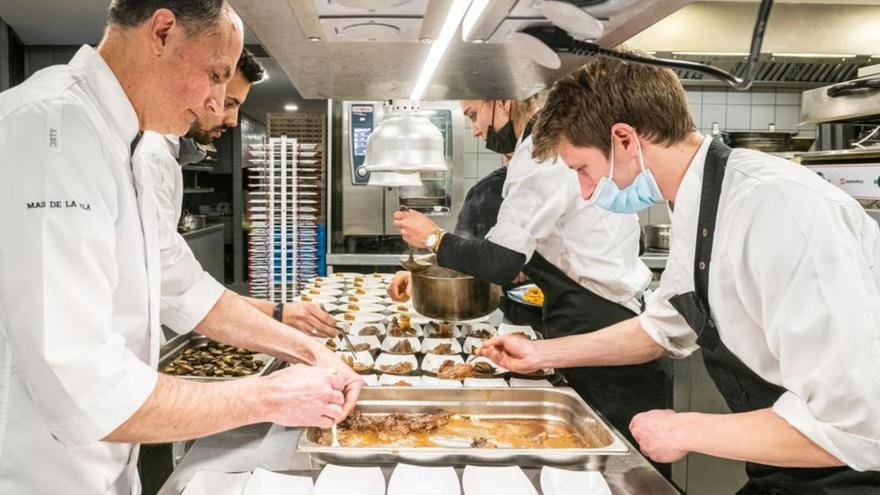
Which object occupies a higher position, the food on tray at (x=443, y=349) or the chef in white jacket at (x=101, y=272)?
the chef in white jacket at (x=101, y=272)

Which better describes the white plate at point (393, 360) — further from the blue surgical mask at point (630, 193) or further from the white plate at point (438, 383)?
the blue surgical mask at point (630, 193)

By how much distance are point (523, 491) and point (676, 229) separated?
710 millimetres

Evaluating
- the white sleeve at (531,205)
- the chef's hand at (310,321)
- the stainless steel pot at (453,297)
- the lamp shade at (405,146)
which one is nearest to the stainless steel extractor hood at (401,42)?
the lamp shade at (405,146)

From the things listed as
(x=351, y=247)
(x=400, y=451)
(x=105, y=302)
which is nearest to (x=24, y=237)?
(x=105, y=302)

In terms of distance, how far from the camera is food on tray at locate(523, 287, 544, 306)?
2.92 metres

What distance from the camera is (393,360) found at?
2.18m

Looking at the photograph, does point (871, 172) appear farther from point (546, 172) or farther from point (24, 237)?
point (24, 237)

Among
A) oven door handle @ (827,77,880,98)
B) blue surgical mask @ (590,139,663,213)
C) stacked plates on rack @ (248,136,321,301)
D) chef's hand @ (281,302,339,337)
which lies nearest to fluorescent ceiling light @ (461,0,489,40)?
blue surgical mask @ (590,139,663,213)

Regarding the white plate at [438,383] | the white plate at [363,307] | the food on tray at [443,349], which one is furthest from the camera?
the white plate at [363,307]

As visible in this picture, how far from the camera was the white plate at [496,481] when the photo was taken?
121 cm

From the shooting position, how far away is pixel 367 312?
3080mm

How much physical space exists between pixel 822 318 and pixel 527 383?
0.97 metres

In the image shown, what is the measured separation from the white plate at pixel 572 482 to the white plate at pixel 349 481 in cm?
33

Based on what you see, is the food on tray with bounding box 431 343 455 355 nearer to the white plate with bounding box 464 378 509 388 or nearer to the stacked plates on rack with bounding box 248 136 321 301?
the white plate with bounding box 464 378 509 388
